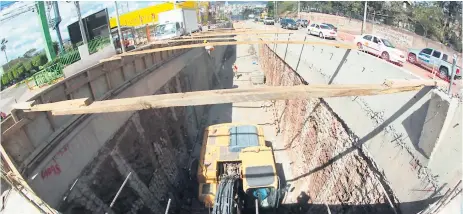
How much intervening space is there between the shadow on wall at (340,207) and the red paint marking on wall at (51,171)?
873 centimetres

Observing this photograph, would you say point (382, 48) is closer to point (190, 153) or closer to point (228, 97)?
point (190, 153)

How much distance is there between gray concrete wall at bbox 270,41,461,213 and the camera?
25.1 ft

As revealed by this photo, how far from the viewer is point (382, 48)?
1914 cm

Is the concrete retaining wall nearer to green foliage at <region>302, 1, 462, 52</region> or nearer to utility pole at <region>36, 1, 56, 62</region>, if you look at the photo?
utility pole at <region>36, 1, 56, 62</region>

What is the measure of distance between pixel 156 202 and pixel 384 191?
33.1 feet

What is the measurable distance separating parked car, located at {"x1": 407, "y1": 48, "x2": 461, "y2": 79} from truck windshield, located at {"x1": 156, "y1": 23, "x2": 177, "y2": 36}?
21905 millimetres

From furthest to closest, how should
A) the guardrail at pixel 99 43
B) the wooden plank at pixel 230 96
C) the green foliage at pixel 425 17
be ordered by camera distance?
the green foliage at pixel 425 17, the guardrail at pixel 99 43, the wooden plank at pixel 230 96

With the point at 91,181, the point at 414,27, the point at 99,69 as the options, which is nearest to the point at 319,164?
Result: the point at 91,181

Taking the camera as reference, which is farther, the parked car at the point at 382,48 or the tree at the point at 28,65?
the tree at the point at 28,65

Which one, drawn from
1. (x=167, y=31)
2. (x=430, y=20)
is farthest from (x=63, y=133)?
(x=430, y=20)

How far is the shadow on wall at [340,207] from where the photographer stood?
25.9 feet

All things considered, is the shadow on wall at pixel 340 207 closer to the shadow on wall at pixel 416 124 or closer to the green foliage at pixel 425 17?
the shadow on wall at pixel 416 124

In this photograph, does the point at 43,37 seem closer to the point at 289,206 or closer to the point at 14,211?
the point at 14,211

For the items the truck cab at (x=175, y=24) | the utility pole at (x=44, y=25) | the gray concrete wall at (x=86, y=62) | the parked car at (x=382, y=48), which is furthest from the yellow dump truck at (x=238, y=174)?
the truck cab at (x=175, y=24)
